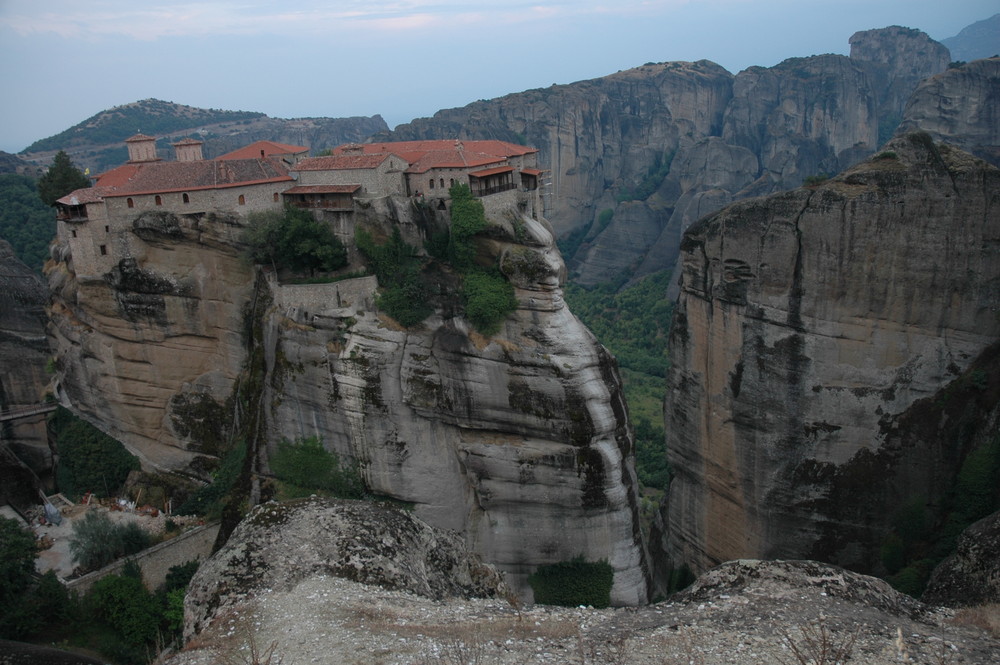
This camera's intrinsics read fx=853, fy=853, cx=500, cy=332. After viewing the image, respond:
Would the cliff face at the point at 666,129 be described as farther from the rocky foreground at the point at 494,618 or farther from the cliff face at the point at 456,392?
the rocky foreground at the point at 494,618

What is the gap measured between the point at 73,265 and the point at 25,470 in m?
7.27

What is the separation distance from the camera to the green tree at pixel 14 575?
20719mm

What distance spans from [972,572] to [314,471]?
1789 centimetres

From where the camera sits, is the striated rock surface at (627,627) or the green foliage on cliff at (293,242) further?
the green foliage on cliff at (293,242)

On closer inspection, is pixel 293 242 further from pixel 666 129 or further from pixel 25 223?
pixel 666 129

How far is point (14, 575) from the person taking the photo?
21516 millimetres

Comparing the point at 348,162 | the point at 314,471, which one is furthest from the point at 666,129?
the point at 314,471

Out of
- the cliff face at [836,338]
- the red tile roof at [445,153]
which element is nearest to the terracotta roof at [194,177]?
the red tile roof at [445,153]

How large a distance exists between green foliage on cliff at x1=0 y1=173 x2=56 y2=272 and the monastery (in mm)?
22191

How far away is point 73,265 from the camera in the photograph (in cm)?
3016

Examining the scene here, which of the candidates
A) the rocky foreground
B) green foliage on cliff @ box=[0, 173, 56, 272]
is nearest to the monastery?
the rocky foreground

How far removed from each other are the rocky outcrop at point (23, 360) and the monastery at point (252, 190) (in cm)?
764

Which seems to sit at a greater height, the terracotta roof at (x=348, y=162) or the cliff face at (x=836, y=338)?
the terracotta roof at (x=348, y=162)

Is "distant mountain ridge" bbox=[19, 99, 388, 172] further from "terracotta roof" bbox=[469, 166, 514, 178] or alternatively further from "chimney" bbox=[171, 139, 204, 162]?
"terracotta roof" bbox=[469, 166, 514, 178]
